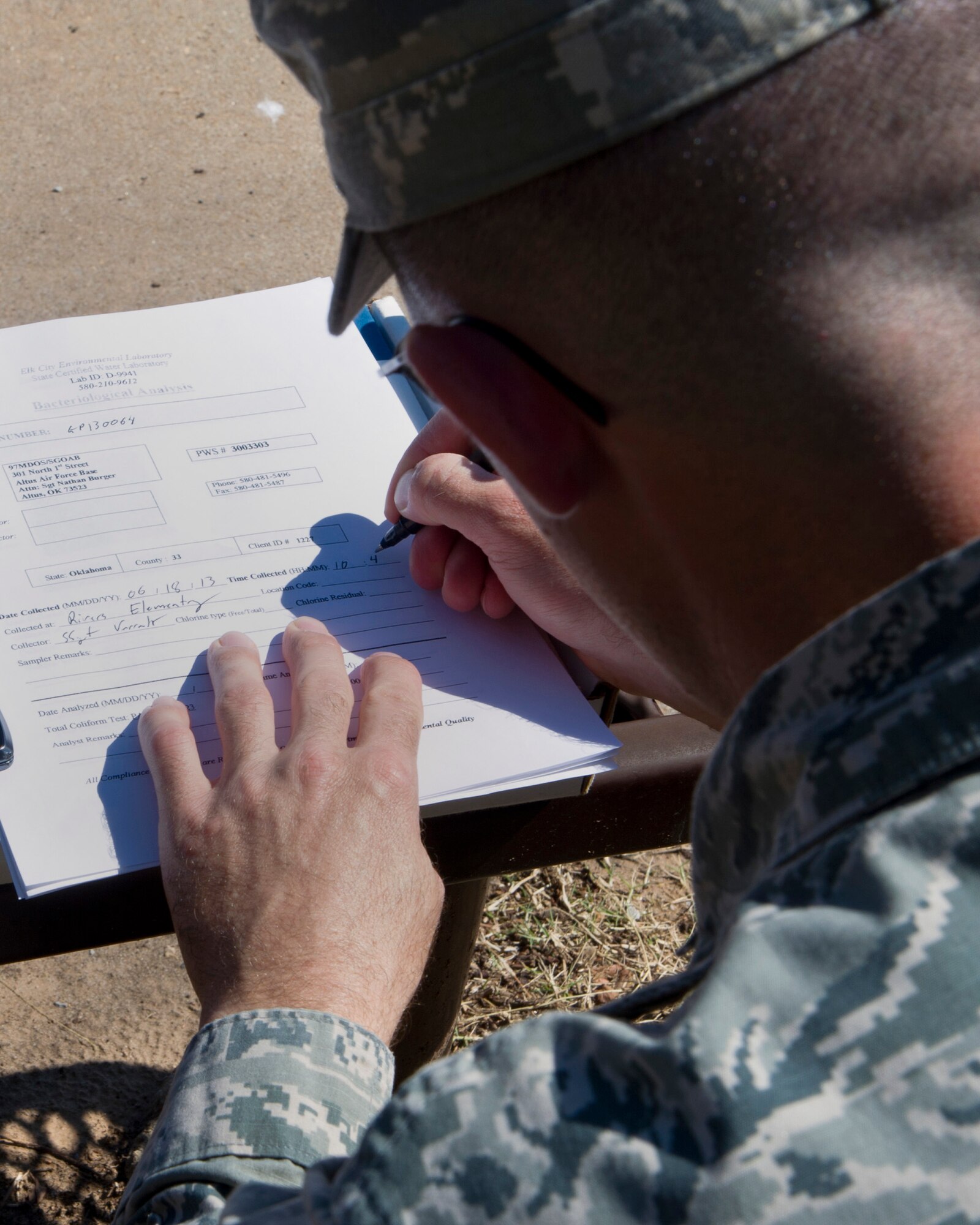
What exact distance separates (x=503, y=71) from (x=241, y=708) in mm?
586

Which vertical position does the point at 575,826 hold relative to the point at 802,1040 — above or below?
below

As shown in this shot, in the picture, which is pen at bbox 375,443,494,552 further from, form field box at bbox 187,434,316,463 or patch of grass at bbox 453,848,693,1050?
patch of grass at bbox 453,848,693,1050

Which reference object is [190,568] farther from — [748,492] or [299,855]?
[748,492]

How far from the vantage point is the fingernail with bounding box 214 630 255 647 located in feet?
3.64

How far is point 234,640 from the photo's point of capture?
111 centimetres

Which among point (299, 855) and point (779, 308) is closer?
point (779, 308)

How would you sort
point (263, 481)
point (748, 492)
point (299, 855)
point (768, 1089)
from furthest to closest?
point (263, 481), point (299, 855), point (748, 492), point (768, 1089)

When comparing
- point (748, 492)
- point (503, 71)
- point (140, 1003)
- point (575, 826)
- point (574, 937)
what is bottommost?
point (574, 937)

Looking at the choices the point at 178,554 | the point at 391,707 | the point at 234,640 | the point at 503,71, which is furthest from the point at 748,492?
the point at 178,554

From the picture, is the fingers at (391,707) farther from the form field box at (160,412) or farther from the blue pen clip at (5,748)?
the form field box at (160,412)

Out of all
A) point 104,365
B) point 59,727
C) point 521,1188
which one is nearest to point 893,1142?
point 521,1188

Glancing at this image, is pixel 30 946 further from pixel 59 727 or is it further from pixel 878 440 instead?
pixel 878 440

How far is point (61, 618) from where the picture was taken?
113 cm

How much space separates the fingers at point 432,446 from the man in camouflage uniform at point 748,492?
481 mm
